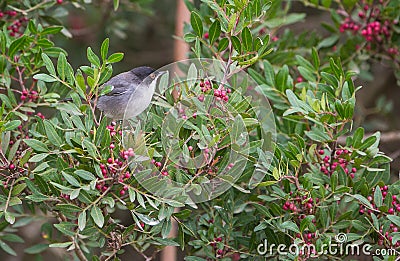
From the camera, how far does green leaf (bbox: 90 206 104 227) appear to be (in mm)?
1417

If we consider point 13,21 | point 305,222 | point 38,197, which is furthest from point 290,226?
point 13,21

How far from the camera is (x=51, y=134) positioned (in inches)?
58.3

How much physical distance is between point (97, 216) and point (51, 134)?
0.76ft

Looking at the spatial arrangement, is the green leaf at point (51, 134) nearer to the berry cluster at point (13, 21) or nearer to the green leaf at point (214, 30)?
the green leaf at point (214, 30)

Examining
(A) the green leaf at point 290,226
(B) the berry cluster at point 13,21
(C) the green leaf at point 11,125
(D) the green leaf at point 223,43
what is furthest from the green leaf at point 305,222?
(B) the berry cluster at point 13,21

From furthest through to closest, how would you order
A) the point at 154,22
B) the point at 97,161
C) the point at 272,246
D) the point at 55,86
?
1. the point at 154,22
2. the point at 55,86
3. the point at 272,246
4. the point at 97,161

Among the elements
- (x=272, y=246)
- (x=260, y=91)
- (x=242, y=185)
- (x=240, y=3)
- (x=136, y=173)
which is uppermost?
(x=240, y=3)

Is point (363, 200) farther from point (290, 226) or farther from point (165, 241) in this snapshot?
point (165, 241)

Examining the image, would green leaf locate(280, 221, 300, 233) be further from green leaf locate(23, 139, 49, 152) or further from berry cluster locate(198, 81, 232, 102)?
green leaf locate(23, 139, 49, 152)

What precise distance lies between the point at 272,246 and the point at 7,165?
723mm

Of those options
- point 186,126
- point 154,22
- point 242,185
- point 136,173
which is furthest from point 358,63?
point 154,22

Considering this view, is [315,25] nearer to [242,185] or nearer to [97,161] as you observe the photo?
[242,185]

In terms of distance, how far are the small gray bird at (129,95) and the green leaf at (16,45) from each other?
0.94 feet

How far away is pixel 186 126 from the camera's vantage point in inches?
58.1
